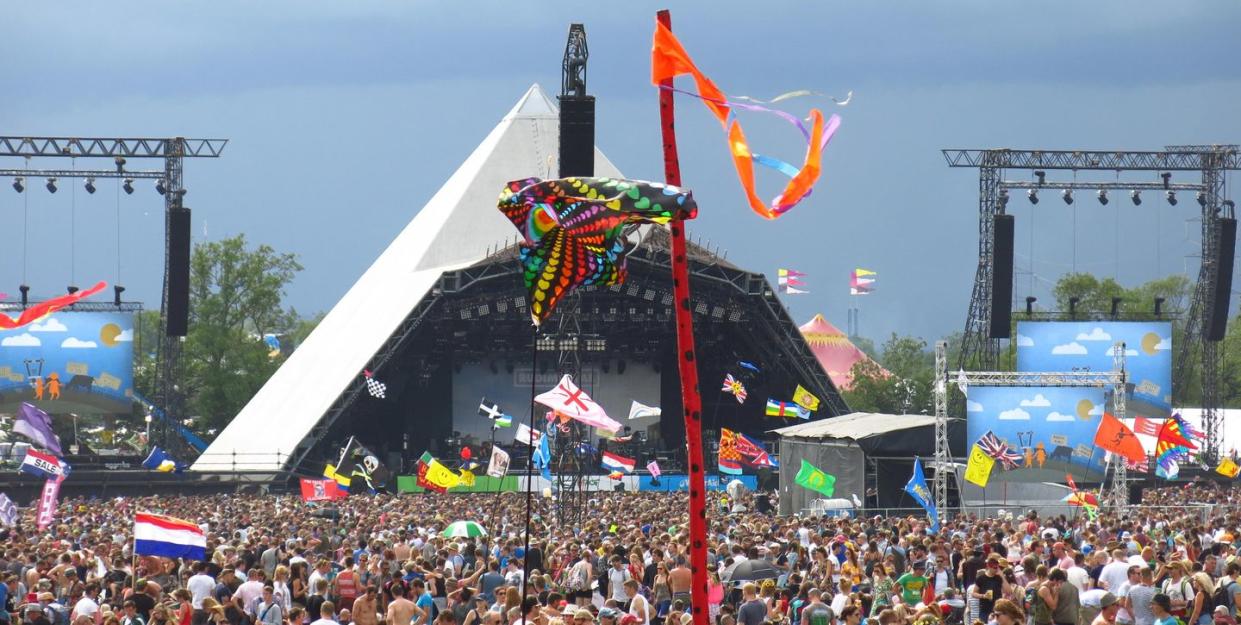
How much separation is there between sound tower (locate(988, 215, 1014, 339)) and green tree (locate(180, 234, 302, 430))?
31.3m

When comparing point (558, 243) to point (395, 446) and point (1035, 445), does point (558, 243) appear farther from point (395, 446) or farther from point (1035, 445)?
point (395, 446)

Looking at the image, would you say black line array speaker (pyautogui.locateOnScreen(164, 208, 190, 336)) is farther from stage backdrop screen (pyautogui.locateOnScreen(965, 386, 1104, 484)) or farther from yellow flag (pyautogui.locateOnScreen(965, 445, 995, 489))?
yellow flag (pyautogui.locateOnScreen(965, 445, 995, 489))

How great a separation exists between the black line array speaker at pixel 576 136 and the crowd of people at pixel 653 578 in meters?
5.49

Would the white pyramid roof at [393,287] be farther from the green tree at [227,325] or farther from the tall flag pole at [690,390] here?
the tall flag pole at [690,390]

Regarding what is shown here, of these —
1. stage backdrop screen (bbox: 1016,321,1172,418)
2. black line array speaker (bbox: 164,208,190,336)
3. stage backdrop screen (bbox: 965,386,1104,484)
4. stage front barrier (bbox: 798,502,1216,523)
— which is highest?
black line array speaker (bbox: 164,208,190,336)

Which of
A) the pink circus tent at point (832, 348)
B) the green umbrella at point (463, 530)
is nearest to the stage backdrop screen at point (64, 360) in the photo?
the green umbrella at point (463, 530)

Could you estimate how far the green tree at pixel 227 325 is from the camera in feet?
222

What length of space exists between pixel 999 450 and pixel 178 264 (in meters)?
18.9

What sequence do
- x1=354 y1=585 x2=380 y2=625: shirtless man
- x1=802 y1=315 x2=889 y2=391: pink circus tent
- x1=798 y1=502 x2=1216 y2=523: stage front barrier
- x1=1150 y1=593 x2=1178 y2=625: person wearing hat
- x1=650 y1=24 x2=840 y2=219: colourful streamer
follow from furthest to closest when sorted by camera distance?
x1=802 y1=315 x2=889 y2=391: pink circus tent < x1=798 y1=502 x2=1216 y2=523: stage front barrier < x1=354 y1=585 x2=380 y2=625: shirtless man < x1=1150 y1=593 x2=1178 y2=625: person wearing hat < x1=650 y1=24 x2=840 y2=219: colourful streamer

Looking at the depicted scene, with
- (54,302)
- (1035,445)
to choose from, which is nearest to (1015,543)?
(1035,445)

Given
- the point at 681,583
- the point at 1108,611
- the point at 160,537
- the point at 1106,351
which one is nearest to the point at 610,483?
the point at 1106,351

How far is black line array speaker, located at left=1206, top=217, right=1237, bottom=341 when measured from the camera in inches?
1811

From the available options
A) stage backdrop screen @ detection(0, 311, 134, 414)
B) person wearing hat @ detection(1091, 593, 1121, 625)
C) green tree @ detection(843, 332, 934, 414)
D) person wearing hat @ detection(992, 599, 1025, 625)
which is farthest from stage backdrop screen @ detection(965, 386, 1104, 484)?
person wearing hat @ detection(992, 599, 1025, 625)

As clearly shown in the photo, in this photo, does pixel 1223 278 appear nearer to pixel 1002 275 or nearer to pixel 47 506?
pixel 1002 275
